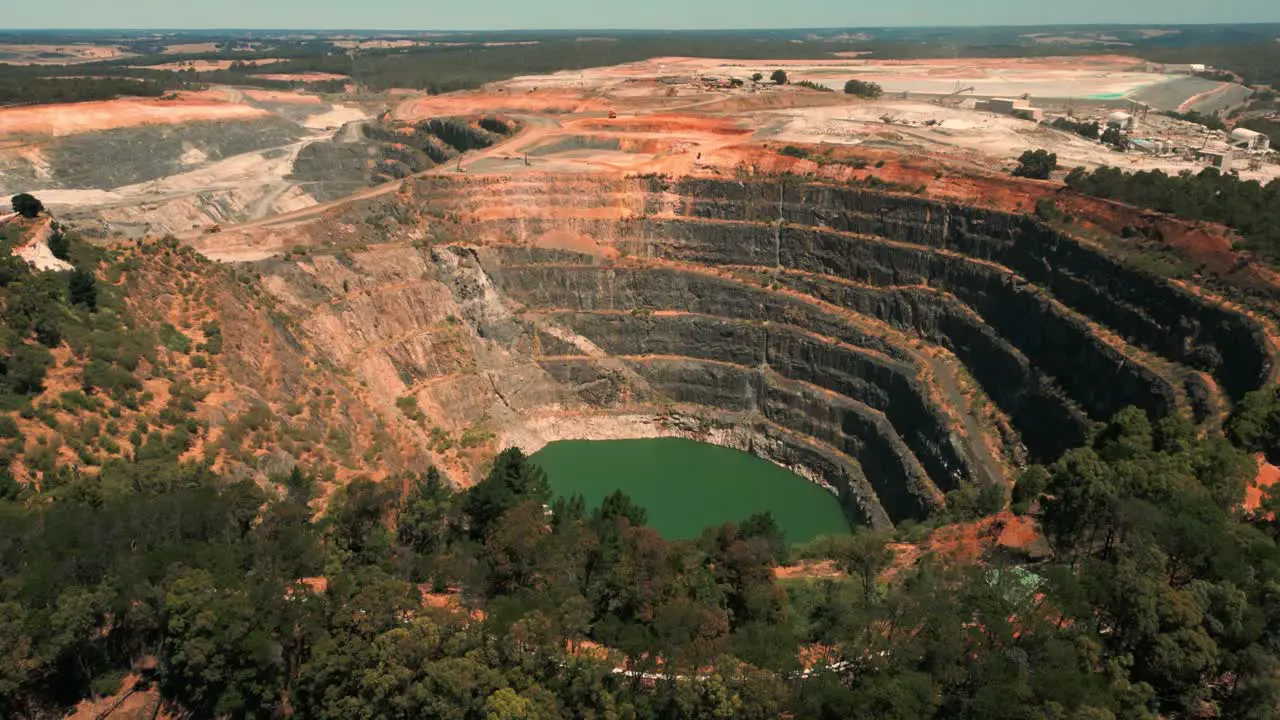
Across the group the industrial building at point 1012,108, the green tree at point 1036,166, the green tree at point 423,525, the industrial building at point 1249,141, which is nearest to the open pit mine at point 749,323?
the green tree at point 1036,166

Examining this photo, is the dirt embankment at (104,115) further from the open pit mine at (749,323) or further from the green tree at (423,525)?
the green tree at (423,525)

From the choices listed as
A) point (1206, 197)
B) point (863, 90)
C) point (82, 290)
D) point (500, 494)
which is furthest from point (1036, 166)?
point (82, 290)

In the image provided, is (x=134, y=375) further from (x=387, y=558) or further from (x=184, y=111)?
(x=184, y=111)

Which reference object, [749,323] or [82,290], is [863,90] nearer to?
[749,323]

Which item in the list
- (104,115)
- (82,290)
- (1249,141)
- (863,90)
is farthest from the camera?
(863,90)

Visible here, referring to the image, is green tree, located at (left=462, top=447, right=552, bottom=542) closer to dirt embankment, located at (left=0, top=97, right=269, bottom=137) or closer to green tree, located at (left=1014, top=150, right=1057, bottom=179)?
green tree, located at (left=1014, top=150, right=1057, bottom=179)

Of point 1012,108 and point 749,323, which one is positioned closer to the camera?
point 749,323

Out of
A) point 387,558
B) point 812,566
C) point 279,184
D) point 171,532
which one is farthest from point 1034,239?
point 279,184
